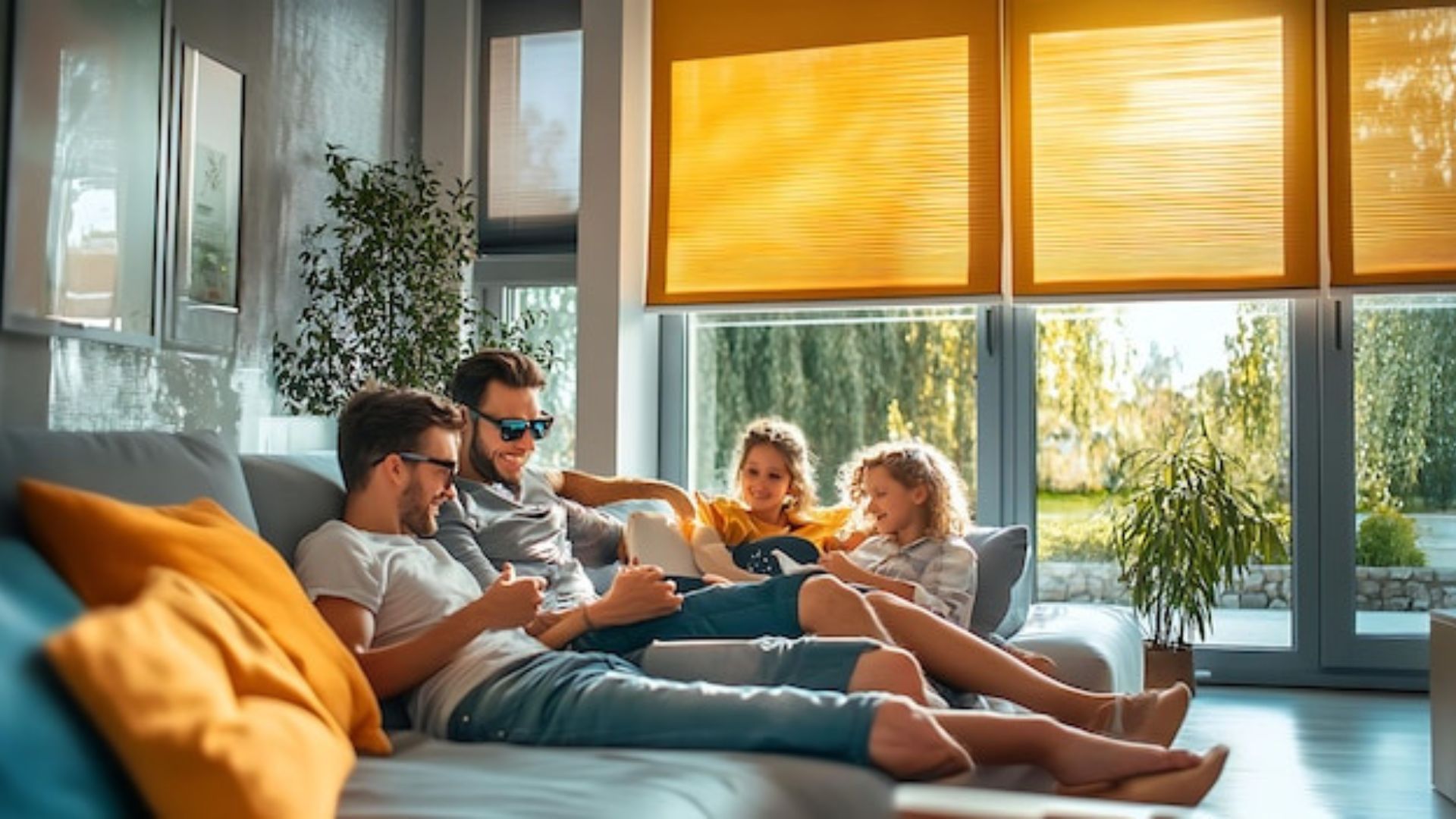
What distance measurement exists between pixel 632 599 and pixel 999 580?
1275 millimetres

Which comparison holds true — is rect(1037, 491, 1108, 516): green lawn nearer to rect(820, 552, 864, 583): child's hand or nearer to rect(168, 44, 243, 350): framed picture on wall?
rect(820, 552, 864, 583): child's hand

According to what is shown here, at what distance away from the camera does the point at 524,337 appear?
5754 millimetres

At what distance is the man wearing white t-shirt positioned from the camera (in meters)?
2.24

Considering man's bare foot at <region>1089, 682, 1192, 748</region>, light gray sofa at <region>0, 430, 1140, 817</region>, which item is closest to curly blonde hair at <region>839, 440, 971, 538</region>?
man's bare foot at <region>1089, 682, 1192, 748</region>

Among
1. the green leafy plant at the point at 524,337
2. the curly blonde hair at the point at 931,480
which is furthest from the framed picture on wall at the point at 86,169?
the curly blonde hair at the point at 931,480

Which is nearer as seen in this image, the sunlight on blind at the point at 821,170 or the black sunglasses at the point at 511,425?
the black sunglasses at the point at 511,425

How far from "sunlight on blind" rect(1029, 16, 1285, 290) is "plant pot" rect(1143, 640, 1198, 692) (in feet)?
4.37

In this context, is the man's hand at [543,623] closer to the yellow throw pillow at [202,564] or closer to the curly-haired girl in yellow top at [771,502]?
the yellow throw pillow at [202,564]

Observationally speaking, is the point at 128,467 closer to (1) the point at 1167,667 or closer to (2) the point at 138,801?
(2) the point at 138,801

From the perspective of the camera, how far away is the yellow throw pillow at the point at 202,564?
192 cm

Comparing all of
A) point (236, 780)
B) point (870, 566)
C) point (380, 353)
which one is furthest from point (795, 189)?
point (236, 780)

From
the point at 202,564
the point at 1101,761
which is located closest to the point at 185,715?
the point at 202,564

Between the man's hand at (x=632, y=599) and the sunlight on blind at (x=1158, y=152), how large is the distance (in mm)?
3009

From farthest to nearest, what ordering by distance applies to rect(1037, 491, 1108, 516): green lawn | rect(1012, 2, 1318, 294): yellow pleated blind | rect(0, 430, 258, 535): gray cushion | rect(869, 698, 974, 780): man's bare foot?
rect(1037, 491, 1108, 516): green lawn < rect(1012, 2, 1318, 294): yellow pleated blind < rect(869, 698, 974, 780): man's bare foot < rect(0, 430, 258, 535): gray cushion
